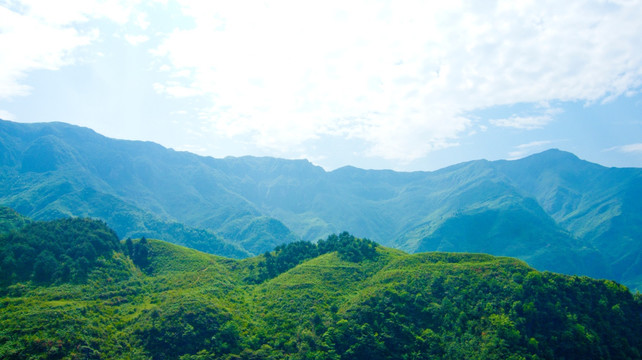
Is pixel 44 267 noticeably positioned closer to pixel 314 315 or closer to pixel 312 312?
pixel 312 312

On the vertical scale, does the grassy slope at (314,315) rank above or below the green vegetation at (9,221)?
below

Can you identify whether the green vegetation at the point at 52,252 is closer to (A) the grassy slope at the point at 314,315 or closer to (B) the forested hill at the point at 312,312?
(B) the forested hill at the point at 312,312

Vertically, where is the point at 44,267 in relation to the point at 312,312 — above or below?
above

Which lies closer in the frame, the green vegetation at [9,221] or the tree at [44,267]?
the tree at [44,267]

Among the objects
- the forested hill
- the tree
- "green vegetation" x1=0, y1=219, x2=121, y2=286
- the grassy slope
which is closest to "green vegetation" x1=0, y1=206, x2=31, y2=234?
"green vegetation" x1=0, y1=219, x2=121, y2=286

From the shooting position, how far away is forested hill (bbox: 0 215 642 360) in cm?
7344

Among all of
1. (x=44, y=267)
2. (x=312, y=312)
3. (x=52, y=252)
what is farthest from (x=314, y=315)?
(x=52, y=252)

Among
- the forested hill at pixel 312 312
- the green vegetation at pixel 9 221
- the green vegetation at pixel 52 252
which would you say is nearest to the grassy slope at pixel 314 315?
the forested hill at pixel 312 312

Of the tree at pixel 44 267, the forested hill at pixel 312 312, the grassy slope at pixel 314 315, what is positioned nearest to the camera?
the grassy slope at pixel 314 315

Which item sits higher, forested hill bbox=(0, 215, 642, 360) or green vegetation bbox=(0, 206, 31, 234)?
green vegetation bbox=(0, 206, 31, 234)

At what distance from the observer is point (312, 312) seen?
90.9 metres

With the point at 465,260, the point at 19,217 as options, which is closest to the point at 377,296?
the point at 465,260

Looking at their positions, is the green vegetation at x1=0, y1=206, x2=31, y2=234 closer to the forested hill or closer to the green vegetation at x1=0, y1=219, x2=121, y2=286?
the green vegetation at x1=0, y1=219, x2=121, y2=286

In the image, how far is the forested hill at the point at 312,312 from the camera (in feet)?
241
